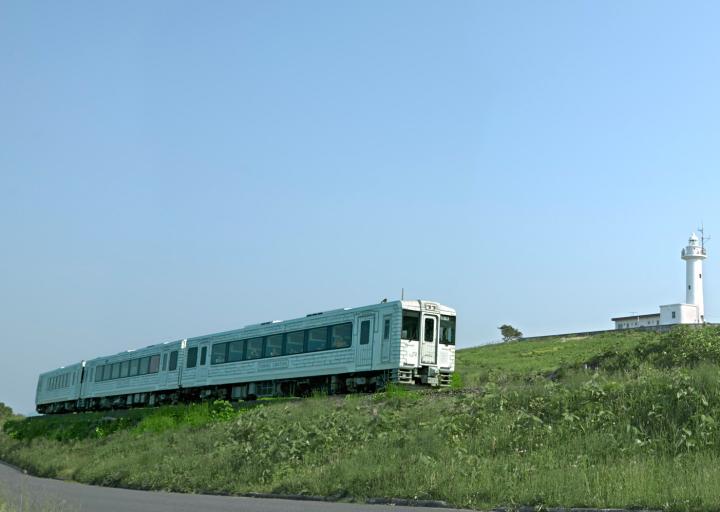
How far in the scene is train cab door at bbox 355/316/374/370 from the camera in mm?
25484

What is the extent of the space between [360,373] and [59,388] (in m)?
34.1

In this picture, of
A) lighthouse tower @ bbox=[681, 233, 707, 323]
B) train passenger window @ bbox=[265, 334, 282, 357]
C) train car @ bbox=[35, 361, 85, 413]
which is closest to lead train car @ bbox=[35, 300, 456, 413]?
train passenger window @ bbox=[265, 334, 282, 357]

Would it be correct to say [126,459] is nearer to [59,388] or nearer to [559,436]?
[559,436]

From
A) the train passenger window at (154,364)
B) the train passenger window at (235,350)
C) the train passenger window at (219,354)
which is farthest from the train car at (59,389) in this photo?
the train passenger window at (235,350)

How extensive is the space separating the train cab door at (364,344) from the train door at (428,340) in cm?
163

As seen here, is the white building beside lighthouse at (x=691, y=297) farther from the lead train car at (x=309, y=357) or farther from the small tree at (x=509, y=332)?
the lead train car at (x=309, y=357)

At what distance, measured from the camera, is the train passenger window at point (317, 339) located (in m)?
27.4

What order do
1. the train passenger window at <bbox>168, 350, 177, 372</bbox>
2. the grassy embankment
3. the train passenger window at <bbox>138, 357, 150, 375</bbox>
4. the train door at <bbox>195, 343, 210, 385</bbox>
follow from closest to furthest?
the grassy embankment, the train door at <bbox>195, 343, 210, 385</bbox>, the train passenger window at <bbox>168, 350, 177, 372</bbox>, the train passenger window at <bbox>138, 357, 150, 375</bbox>

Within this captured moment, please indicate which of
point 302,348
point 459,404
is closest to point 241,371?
point 302,348

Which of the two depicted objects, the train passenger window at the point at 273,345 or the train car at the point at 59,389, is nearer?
the train passenger window at the point at 273,345

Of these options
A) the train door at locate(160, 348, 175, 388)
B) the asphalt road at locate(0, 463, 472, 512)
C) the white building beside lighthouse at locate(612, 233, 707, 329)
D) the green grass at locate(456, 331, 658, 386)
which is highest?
the white building beside lighthouse at locate(612, 233, 707, 329)

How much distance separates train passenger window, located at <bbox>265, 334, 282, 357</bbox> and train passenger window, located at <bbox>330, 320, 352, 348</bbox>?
344cm

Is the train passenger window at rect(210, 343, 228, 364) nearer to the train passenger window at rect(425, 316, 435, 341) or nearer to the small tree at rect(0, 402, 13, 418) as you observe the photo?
the train passenger window at rect(425, 316, 435, 341)

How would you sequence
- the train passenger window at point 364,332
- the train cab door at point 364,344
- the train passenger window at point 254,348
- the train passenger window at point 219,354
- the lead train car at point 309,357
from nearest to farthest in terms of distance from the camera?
the lead train car at point 309,357 → the train cab door at point 364,344 → the train passenger window at point 364,332 → the train passenger window at point 254,348 → the train passenger window at point 219,354
